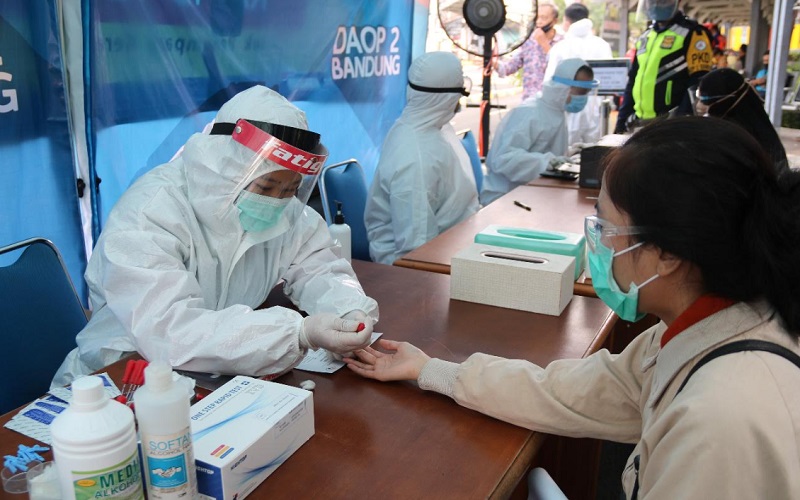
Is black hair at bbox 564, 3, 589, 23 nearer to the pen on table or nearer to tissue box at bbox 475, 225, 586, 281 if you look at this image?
the pen on table

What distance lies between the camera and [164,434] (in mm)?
782

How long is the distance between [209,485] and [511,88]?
A: 14.4 m

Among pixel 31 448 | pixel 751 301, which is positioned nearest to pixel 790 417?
pixel 751 301

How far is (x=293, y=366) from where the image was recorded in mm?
1369

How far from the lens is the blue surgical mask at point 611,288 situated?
110cm

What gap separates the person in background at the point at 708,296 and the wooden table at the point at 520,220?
85cm

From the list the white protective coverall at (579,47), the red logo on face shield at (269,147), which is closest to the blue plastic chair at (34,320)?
the red logo on face shield at (269,147)

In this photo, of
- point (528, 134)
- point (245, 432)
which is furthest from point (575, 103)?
point (245, 432)

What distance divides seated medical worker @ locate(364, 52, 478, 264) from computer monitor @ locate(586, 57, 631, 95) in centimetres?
406

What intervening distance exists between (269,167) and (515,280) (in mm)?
706

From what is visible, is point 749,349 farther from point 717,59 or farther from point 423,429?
point 717,59

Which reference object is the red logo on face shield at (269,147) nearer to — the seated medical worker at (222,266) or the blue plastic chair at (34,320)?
the seated medical worker at (222,266)

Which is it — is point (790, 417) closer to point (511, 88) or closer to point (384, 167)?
point (384, 167)

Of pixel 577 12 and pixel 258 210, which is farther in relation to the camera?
pixel 577 12
